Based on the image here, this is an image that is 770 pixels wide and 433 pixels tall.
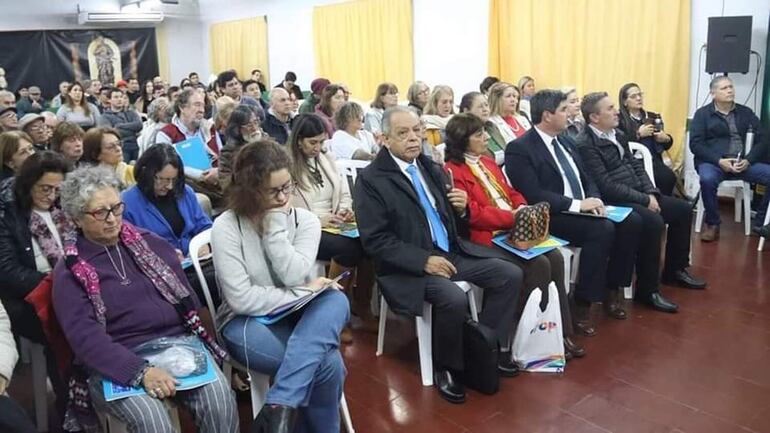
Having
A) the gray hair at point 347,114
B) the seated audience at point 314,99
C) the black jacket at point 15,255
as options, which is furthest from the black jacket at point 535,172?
the seated audience at point 314,99

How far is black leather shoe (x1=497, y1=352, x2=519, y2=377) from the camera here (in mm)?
2562

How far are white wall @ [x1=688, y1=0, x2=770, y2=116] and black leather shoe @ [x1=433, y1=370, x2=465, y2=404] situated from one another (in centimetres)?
399

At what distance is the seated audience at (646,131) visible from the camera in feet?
14.2

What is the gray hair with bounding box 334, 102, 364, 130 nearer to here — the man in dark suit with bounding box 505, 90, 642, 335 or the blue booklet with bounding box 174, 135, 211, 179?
the blue booklet with bounding box 174, 135, 211, 179

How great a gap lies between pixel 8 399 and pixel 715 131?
4.56 m

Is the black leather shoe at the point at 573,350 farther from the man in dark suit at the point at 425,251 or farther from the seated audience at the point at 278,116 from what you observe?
the seated audience at the point at 278,116

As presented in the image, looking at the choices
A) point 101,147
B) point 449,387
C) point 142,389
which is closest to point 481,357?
point 449,387

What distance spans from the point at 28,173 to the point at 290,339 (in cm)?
119

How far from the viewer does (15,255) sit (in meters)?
2.21

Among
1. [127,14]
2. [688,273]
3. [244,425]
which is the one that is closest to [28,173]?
[244,425]

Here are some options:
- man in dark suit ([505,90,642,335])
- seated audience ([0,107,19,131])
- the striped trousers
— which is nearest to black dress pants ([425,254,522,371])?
man in dark suit ([505,90,642,335])

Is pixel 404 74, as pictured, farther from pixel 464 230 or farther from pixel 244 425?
pixel 244 425

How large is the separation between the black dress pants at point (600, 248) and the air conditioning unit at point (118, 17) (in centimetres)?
945

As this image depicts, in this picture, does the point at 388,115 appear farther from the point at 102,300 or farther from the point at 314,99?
the point at 314,99
